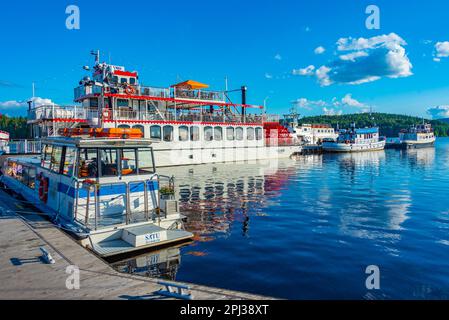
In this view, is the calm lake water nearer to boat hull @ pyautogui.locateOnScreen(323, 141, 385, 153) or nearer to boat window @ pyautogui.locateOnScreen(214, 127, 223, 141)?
boat window @ pyautogui.locateOnScreen(214, 127, 223, 141)

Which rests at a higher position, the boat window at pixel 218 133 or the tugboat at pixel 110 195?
the boat window at pixel 218 133

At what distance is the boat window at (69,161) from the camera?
10.6 m

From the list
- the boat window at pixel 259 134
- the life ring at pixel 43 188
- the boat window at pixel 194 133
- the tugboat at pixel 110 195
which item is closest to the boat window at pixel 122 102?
the boat window at pixel 194 133

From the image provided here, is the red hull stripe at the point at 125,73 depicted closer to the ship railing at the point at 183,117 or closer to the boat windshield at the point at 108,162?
the ship railing at the point at 183,117

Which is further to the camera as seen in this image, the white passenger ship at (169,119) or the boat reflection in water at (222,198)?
the white passenger ship at (169,119)

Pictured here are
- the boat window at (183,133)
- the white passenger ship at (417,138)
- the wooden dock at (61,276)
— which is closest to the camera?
the wooden dock at (61,276)

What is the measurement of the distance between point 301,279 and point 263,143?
139 feet

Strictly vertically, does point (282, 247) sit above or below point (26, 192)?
below

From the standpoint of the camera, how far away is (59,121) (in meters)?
32.0

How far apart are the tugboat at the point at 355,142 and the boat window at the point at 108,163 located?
210ft
